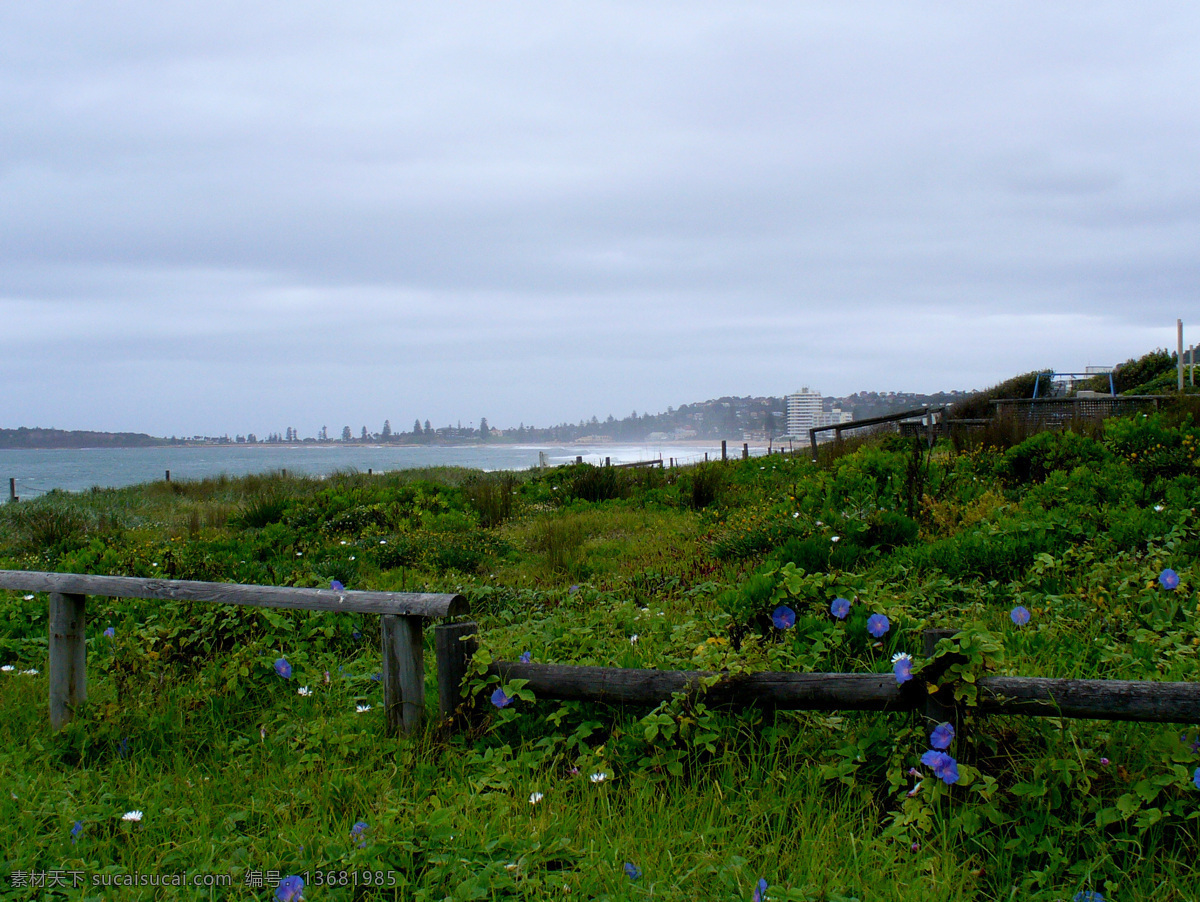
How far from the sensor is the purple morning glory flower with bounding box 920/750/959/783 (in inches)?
90.1

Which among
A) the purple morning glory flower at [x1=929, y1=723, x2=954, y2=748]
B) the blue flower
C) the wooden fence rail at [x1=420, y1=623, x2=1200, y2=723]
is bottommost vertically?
the purple morning glory flower at [x1=929, y1=723, x2=954, y2=748]

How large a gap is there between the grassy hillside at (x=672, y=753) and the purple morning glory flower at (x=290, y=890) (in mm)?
113

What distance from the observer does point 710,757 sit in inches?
109

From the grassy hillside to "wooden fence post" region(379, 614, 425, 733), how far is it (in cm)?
9

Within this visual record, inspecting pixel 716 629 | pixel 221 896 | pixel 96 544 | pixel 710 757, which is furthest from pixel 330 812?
pixel 96 544

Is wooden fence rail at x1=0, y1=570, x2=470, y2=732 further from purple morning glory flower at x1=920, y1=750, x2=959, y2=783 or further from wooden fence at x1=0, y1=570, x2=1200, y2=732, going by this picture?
purple morning glory flower at x1=920, y1=750, x2=959, y2=783

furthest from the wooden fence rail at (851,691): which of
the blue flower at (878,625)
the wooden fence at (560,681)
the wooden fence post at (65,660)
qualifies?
the wooden fence post at (65,660)

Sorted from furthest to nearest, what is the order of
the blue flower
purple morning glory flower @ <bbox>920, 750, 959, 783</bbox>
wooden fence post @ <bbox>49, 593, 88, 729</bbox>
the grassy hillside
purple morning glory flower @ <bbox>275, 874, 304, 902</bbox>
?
1. wooden fence post @ <bbox>49, 593, 88, 729</bbox>
2. the blue flower
3. purple morning glory flower @ <bbox>920, 750, 959, 783</bbox>
4. the grassy hillside
5. purple morning glory flower @ <bbox>275, 874, 304, 902</bbox>

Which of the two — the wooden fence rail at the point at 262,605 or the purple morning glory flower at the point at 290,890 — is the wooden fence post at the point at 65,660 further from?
the purple morning glory flower at the point at 290,890

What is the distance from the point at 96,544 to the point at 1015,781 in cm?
785

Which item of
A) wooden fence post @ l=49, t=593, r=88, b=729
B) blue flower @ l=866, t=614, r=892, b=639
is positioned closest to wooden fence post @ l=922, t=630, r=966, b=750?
blue flower @ l=866, t=614, r=892, b=639

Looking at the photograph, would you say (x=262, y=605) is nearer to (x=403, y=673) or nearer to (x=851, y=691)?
(x=403, y=673)

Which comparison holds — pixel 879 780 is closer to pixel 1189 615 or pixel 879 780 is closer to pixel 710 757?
pixel 710 757

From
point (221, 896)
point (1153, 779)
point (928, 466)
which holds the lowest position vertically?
point (221, 896)
